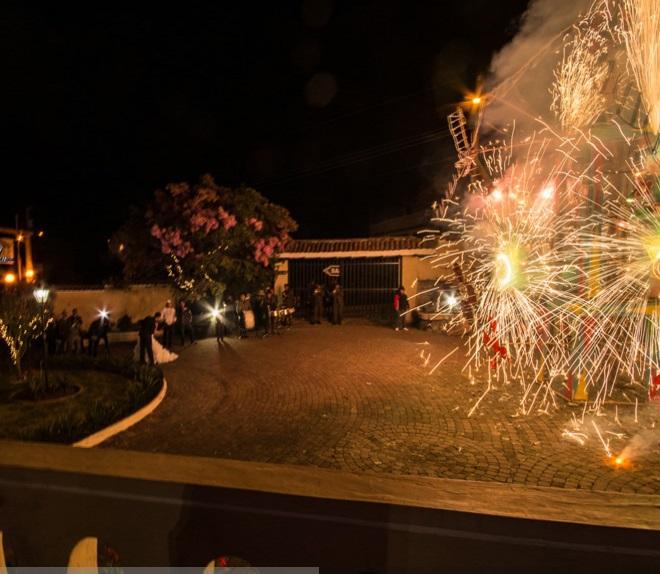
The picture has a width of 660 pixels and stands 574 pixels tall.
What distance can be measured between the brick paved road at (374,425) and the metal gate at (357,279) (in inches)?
277

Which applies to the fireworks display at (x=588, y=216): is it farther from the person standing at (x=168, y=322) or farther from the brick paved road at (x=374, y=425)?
the person standing at (x=168, y=322)

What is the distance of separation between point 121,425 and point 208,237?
8.67 meters

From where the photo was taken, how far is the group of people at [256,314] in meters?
15.2

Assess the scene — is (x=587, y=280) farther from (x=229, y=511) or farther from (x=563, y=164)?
(x=229, y=511)

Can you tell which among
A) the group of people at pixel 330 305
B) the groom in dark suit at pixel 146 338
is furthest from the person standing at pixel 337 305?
the groom in dark suit at pixel 146 338

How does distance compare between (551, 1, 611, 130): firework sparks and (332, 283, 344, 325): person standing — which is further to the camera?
(332, 283, 344, 325): person standing

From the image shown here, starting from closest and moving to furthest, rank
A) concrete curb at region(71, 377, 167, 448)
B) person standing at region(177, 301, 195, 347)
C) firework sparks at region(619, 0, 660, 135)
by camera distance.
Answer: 1. firework sparks at region(619, 0, 660, 135)
2. concrete curb at region(71, 377, 167, 448)
3. person standing at region(177, 301, 195, 347)

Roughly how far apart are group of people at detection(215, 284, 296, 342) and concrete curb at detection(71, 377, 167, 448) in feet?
18.1

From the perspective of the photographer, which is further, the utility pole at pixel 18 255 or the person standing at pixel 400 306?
the utility pole at pixel 18 255

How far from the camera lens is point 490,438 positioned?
674 cm

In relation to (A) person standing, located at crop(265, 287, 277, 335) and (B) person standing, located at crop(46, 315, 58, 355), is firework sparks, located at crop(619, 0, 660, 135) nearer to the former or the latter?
(A) person standing, located at crop(265, 287, 277, 335)

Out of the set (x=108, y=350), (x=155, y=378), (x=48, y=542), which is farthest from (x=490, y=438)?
(x=108, y=350)

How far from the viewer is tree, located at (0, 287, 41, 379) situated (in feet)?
29.5

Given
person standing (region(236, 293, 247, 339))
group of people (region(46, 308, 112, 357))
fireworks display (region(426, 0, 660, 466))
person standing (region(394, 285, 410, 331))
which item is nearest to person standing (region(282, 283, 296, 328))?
person standing (region(236, 293, 247, 339))
